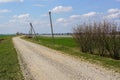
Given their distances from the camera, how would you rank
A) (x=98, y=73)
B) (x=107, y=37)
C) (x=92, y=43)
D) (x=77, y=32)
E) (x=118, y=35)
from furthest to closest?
(x=77, y=32), (x=92, y=43), (x=107, y=37), (x=118, y=35), (x=98, y=73)

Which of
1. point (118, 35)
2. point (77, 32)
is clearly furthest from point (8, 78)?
point (77, 32)

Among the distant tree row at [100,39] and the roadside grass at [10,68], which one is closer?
the roadside grass at [10,68]

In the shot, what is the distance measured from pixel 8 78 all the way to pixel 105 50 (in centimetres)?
1564

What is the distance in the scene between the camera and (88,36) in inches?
1291

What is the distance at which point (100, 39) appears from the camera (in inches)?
1128

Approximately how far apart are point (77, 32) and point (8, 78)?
72.7ft

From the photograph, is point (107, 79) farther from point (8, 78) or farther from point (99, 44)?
point (99, 44)

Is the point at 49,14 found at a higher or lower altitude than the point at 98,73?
higher

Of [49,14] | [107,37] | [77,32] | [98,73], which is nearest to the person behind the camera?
[98,73]

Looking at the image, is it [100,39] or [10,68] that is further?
[100,39]

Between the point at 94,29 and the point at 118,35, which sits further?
the point at 94,29

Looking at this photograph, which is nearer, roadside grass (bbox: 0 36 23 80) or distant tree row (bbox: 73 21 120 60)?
roadside grass (bbox: 0 36 23 80)

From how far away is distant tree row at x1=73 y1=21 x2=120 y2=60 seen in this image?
85.6 ft

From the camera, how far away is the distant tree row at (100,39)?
26094mm
